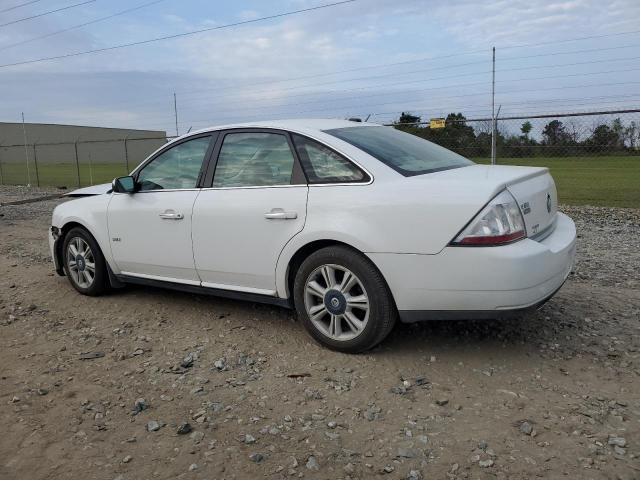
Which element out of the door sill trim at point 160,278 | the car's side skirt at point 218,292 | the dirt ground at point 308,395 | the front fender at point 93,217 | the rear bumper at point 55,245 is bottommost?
the dirt ground at point 308,395

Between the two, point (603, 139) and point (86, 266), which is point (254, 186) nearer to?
point (86, 266)

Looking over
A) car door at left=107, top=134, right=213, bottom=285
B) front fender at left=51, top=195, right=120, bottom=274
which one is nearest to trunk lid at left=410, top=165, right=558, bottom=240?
car door at left=107, top=134, right=213, bottom=285

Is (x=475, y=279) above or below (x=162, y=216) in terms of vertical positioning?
below

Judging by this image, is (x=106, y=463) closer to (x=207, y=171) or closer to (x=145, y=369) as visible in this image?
(x=145, y=369)

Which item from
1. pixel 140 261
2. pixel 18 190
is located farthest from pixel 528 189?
pixel 18 190

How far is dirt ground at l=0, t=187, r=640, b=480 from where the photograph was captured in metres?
2.72

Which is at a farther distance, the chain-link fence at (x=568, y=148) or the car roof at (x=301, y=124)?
the chain-link fence at (x=568, y=148)

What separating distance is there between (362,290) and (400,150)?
112 centimetres

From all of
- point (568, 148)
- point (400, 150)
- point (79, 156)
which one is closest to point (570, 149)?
point (568, 148)

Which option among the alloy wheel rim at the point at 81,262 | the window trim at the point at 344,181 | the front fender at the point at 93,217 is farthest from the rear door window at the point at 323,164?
the alloy wheel rim at the point at 81,262

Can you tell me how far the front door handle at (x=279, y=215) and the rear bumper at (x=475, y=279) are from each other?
668 mm

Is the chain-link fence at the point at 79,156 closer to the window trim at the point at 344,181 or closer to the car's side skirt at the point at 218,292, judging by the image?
the car's side skirt at the point at 218,292

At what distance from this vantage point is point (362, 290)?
12.3 ft

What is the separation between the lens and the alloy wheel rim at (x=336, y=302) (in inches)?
148
